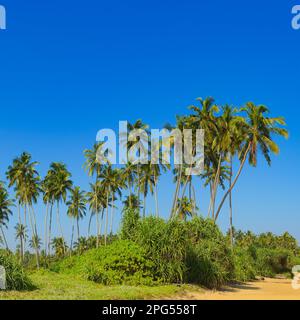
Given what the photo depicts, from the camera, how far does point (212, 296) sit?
60.7 feet

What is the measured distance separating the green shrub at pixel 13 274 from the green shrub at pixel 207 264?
8123mm

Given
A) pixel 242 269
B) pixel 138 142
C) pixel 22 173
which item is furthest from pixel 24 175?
pixel 242 269

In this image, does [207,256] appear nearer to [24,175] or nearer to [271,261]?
[271,261]

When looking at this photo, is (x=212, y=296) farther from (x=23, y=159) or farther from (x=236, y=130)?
(x=23, y=159)

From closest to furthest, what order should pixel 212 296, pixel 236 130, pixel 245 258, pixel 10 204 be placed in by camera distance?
pixel 212 296
pixel 245 258
pixel 236 130
pixel 10 204

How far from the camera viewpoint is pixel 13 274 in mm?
15242

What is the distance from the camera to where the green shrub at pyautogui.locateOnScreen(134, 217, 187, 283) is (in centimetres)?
1964

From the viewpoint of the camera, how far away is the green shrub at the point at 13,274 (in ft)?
49.6

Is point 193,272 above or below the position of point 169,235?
below

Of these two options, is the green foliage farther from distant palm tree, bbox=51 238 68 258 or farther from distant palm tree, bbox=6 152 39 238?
distant palm tree, bbox=51 238 68 258

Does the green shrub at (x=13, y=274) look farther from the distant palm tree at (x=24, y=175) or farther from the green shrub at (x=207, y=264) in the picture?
the distant palm tree at (x=24, y=175)

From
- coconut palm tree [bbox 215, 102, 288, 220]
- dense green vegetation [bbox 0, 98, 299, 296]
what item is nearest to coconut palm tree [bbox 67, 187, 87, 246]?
dense green vegetation [bbox 0, 98, 299, 296]
